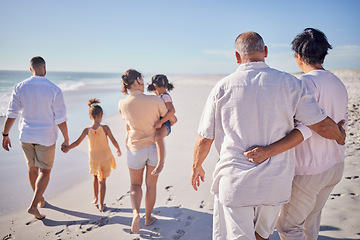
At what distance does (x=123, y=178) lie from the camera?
197 inches

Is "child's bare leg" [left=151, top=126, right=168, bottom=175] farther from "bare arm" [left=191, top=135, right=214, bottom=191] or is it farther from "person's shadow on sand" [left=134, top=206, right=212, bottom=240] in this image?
"bare arm" [left=191, top=135, right=214, bottom=191]

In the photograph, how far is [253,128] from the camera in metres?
1.89

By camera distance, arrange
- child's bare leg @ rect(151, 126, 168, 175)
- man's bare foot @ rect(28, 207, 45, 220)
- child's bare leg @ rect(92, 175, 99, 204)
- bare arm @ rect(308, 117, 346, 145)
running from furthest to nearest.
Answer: child's bare leg @ rect(92, 175, 99, 204), man's bare foot @ rect(28, 207, 45, 220), child's bare leg @ rect(151, 126, 168, 175), bare arm @ rect(308, 117, 346, 145)

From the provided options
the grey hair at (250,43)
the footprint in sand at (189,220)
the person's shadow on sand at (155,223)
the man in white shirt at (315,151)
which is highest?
the grey hair at (250,43)

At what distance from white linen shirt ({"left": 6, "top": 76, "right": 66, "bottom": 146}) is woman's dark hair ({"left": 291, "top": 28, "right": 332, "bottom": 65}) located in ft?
10.3

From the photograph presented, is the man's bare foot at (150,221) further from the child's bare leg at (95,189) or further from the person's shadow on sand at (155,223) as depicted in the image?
the child's bare leg at (95,189)

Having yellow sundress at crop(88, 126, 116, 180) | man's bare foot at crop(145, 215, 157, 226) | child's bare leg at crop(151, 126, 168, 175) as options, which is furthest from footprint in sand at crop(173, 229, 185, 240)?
yellow sundress at crop(88, 126, 116, 180)

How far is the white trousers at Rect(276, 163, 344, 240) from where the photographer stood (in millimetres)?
2236

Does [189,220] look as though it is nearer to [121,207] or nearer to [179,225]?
[179,225]

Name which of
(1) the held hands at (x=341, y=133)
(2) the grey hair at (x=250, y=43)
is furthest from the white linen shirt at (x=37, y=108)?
(1) the held hands at (x=341, y=133)

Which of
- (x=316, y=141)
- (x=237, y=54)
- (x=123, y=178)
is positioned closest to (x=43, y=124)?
(x=123, y=178)

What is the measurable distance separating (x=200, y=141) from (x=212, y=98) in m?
0.35

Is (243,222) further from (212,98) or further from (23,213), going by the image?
(23,213)

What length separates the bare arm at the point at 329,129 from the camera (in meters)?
1.96
